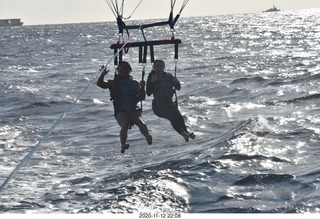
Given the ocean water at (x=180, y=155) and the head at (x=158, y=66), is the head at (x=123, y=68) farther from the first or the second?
the ocean water at (x=180, y=155)

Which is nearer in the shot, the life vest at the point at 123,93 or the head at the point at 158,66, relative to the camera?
the life vest at the point at 123,93

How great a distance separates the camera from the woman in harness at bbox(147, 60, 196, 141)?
1045 centimetres

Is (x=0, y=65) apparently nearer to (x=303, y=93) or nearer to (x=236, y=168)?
(x=303, y=93)

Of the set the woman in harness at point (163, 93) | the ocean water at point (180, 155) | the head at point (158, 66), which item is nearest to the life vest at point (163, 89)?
the woman in harness at point (163, 93)

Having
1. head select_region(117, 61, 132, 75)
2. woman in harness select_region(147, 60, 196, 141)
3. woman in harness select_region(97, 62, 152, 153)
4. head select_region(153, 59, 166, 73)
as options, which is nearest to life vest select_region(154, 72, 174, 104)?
woman in harness select_region(147, 60, 196, 141)

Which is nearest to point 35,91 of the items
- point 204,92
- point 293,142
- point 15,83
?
point 15,83

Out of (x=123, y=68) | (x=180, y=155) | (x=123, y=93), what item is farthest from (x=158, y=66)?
(x=180, y=155)

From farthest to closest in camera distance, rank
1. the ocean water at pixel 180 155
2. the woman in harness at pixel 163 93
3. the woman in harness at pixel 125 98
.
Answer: the woman in harness at pixel 163 93 → the woman in harness at pixel 125 98 → the ocean water at pixel 180 155

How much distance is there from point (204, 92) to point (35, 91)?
8.36 metres

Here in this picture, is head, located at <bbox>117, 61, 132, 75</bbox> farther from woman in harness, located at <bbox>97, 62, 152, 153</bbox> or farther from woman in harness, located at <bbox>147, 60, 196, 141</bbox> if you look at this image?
woman in harness, located at <bbox>147, 60, 196, 141</bbox>

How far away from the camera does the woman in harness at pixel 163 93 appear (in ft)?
34.3

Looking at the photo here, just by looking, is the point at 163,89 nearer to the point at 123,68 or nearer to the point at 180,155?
the point at 123,68

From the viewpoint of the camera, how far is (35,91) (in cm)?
2505

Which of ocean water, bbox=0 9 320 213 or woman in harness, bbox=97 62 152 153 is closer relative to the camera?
ocean water, bbox=0 9 320 213
